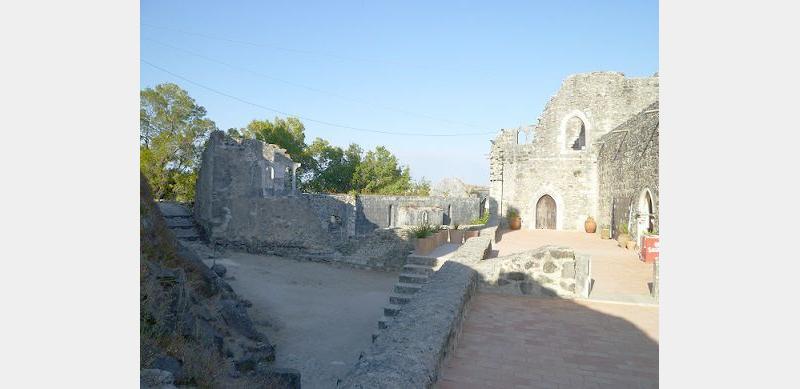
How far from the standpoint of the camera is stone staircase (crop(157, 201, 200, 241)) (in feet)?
59.1

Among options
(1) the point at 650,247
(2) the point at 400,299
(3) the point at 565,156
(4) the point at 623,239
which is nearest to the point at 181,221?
(2) the point at 400,299

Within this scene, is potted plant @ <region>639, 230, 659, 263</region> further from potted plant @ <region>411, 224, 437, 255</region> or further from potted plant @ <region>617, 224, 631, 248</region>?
potted plant @ <region>411, 224, 437, 255</region>

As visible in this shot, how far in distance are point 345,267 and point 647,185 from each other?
382 inches

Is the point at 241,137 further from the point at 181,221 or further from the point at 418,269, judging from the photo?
the point at 418,269

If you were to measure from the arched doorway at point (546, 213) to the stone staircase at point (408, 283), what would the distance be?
9093 mm

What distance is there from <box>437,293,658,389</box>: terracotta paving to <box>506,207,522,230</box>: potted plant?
12.0 m

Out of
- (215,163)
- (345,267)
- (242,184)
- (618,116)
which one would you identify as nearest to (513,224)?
(618,116)

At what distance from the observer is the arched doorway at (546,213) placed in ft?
58.9

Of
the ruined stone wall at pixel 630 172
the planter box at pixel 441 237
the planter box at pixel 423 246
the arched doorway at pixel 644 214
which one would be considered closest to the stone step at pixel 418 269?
the planter box at pixel 423 246

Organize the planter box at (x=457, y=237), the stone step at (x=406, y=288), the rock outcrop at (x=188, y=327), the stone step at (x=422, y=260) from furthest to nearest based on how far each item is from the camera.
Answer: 1. the planter box at (x=457, y=237)
2. the stone step at (x=422, y=260)
3. the stone step at (x=406, y=288)
4. the rock outcrop at (x=188, y=327)

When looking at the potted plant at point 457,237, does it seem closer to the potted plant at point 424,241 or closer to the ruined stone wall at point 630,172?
the potted plant at point 424,241

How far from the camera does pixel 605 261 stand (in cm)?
974

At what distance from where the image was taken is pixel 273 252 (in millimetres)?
17156

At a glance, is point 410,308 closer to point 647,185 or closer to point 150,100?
point 647,185
